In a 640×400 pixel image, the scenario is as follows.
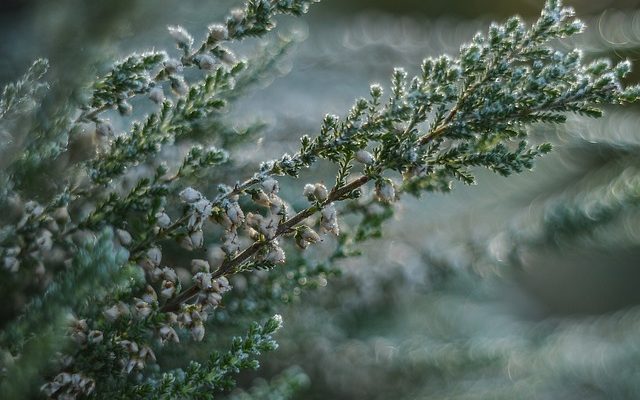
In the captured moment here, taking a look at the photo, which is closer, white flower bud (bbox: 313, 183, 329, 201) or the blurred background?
white flower bud (bbox: 313, 183, 329, 201)

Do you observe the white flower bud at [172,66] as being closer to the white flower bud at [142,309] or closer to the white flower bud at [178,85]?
the white flower bud at [178,85]

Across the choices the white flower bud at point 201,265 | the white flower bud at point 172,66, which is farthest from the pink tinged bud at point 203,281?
the white flower bud at point 172,66

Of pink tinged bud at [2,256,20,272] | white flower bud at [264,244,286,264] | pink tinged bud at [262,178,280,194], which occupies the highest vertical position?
Answer: pink tinged bud at [262,178,280,194]

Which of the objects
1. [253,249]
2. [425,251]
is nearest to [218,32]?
[253,249]

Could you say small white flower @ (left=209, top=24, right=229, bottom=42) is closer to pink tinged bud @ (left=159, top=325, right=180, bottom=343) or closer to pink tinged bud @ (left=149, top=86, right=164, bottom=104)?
pink tinged bud @ (left=149, top=86, right=164, bottom=104)

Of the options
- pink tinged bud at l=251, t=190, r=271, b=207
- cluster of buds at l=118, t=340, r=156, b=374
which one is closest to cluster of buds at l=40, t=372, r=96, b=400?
cluster of buds at l=118, t=340, r=156, b=374

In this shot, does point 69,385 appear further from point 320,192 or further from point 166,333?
point 320,192
